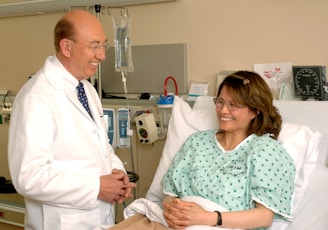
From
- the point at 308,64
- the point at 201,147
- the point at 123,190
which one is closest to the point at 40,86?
the point at 123,190

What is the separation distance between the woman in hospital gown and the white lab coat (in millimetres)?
350

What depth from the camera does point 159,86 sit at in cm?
280

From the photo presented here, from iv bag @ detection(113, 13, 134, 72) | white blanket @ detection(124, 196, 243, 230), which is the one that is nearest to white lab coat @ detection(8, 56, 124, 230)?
white blanket @ detection(124, 196, 243, 230)

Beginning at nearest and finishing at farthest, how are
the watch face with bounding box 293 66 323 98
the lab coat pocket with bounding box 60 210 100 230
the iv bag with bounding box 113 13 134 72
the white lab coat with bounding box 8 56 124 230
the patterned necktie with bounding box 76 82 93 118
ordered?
the white lab coat with bounding box 8 56 124 230 < the lab coat pocket with bounding box 60 210 100 230 < the patterned necktie with bounding box 76 82 93 118 < the watch face with bounding box 293 66 323 98 < the iv bag with bounding box 113 13 134 72

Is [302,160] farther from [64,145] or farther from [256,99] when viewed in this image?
[64,145]

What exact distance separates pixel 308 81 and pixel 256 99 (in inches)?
21.5

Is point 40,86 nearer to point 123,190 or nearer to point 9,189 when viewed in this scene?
point 123,190

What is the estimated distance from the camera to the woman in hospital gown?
5.38 ft

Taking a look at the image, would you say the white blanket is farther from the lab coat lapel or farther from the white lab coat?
the lab coat lapel

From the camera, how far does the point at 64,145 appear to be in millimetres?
1699

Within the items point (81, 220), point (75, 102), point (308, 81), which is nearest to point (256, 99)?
point (308, 81)

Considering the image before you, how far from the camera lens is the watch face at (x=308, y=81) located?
214cm

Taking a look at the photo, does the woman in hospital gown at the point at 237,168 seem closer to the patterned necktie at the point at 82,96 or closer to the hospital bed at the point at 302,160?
the hospital bed at the point at 302,160

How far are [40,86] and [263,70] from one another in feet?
4.33
